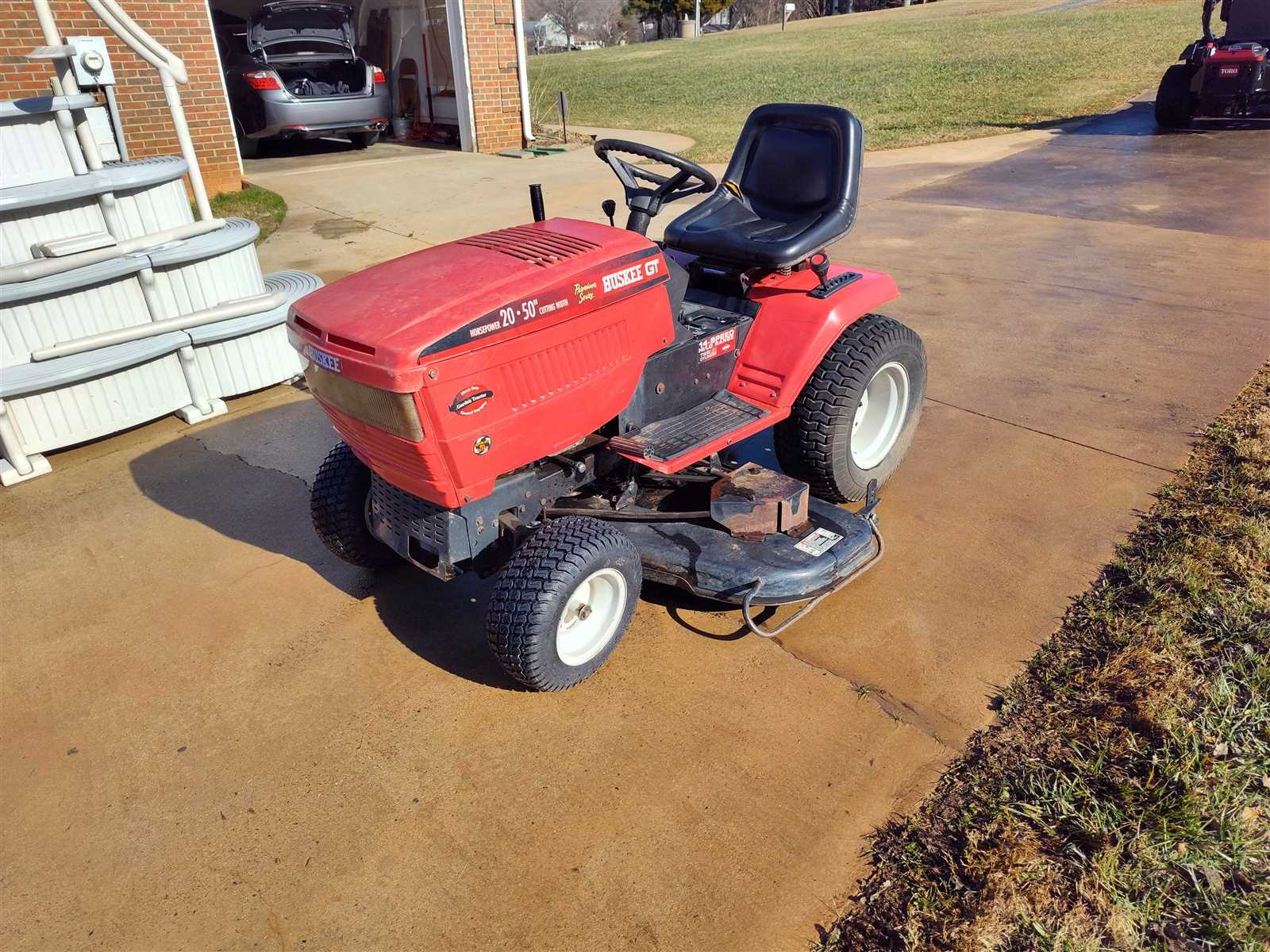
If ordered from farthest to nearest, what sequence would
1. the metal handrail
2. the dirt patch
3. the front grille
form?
the dirt patch
the metal handrail
the front grille

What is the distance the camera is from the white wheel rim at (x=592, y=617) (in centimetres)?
270

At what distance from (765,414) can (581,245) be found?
0.90 m

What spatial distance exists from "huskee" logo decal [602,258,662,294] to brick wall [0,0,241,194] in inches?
275

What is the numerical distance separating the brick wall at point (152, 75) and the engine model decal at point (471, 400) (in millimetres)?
7157

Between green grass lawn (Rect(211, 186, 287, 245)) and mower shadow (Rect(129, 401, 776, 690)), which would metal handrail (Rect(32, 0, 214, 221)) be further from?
green grass lawn (Rect(211, 186, 287, 245))

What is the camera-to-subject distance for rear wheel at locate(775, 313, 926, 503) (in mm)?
3309

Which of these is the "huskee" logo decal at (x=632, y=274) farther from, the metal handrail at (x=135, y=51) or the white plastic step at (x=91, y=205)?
the metal handrail at (x=135, y=51)

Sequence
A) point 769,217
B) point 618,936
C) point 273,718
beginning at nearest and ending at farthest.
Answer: point 618,936 < point 273,718 < point 769,217

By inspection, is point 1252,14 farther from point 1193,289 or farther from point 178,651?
point 178,651

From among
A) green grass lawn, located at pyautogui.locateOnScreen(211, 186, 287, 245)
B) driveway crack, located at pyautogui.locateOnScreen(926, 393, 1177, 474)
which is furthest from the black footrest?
green grass lawn, located at pyautogui.locateOnScreen(211, 186, 287, 245)

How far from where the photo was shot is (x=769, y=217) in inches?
144

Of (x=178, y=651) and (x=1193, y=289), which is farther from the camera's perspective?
(x=1193, y=289)

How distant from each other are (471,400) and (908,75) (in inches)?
767

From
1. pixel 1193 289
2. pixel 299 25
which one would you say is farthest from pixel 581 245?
pixel 299 25
